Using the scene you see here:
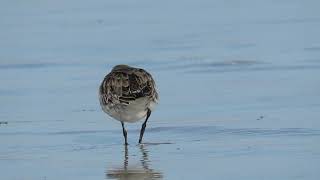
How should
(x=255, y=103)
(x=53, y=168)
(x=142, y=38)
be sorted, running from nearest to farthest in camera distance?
(x=53, y=168) < (x=255, y=103) < (x=142, y=38)

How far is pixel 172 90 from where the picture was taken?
13594mm

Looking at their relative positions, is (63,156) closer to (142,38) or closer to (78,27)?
(142,38)

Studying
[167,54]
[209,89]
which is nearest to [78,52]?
[167,54]

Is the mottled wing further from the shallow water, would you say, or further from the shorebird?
the shallow water

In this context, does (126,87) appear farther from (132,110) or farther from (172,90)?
(172,90)

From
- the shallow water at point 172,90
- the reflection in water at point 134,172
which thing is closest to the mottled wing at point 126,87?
the shallow water at point 172,90

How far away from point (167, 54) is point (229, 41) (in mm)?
1454

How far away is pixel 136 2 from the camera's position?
79.1ft

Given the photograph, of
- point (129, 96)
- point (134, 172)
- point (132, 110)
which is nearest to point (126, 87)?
point (129, 96)

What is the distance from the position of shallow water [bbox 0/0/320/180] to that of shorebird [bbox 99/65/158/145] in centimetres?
23

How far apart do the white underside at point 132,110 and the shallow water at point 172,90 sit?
22 centimetres

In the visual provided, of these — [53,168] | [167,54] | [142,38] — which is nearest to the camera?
[53,168]

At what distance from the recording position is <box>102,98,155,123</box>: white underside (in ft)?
35.7

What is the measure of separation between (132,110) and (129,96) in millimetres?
201
